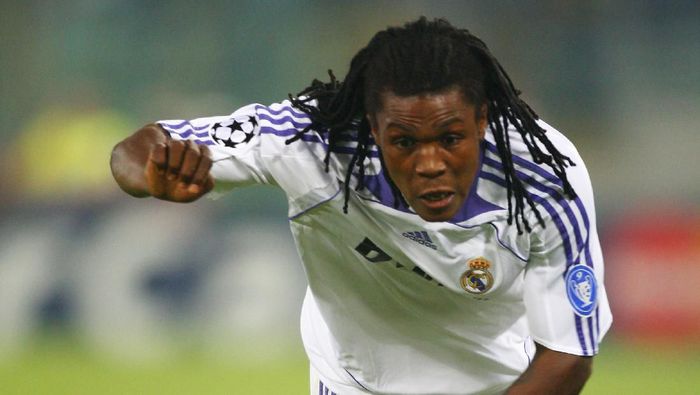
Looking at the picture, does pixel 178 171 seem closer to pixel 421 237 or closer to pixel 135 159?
pixel 135 159

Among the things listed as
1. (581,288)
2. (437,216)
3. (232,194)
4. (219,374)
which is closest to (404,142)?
(437,216)

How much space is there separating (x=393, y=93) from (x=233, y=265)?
125 inches

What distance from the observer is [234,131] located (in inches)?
111

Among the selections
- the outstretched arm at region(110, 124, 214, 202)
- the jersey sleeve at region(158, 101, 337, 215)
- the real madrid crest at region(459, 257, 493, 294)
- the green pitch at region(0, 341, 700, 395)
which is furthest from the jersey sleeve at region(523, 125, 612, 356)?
the green pitch at region(0, 341, 700, 395)

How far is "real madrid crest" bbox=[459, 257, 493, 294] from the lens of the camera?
286cm

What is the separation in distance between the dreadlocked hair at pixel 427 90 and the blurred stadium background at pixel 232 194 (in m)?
2.44

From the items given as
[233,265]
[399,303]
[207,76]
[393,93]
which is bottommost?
[233,265]

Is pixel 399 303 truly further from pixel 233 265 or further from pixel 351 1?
pixel 351 1

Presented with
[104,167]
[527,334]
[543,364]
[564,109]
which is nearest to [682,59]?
[564,109]

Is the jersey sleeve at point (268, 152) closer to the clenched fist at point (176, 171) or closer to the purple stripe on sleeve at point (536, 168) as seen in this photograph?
the clenched fist at point (176, 171)

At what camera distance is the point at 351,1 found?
21.9 feet

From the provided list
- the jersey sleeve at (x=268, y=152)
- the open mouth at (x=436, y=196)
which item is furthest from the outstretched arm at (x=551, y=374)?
the jersey sleeve at (x=268, y=152)

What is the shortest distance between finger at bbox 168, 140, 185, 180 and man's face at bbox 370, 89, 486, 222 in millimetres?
431

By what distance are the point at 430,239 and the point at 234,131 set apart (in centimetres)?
52
